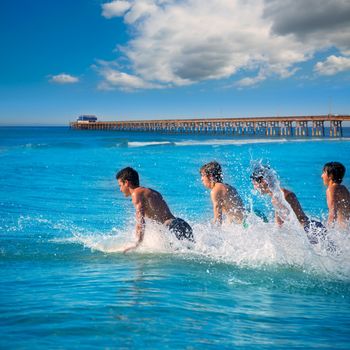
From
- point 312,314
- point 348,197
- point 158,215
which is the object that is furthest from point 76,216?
point 312,314

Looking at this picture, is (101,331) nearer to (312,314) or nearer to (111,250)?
(312,314)

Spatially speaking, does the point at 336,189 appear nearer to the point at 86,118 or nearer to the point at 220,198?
the point at 220,198

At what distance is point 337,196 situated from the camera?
5.48 metres

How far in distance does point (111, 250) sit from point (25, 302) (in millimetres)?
2197

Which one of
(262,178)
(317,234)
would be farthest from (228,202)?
(317,234)

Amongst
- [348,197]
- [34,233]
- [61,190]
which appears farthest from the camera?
[61,190]

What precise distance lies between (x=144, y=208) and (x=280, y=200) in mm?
1871

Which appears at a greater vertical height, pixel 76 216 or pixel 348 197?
pixel 348 197

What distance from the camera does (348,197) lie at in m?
→ 5.48

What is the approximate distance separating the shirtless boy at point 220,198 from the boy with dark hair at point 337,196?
1.25m

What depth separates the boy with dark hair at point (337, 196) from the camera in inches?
215

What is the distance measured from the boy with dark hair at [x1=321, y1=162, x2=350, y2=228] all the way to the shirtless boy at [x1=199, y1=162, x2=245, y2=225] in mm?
1253

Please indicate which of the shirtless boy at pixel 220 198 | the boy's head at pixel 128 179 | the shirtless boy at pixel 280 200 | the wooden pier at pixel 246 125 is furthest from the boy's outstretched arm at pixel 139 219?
the wooden pier at pixel 246 125

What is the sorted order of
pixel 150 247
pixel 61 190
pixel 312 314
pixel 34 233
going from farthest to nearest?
1. pixel 61 190
2. pixel 34 233
3. pixel 150 247
4. pixel 312 314
